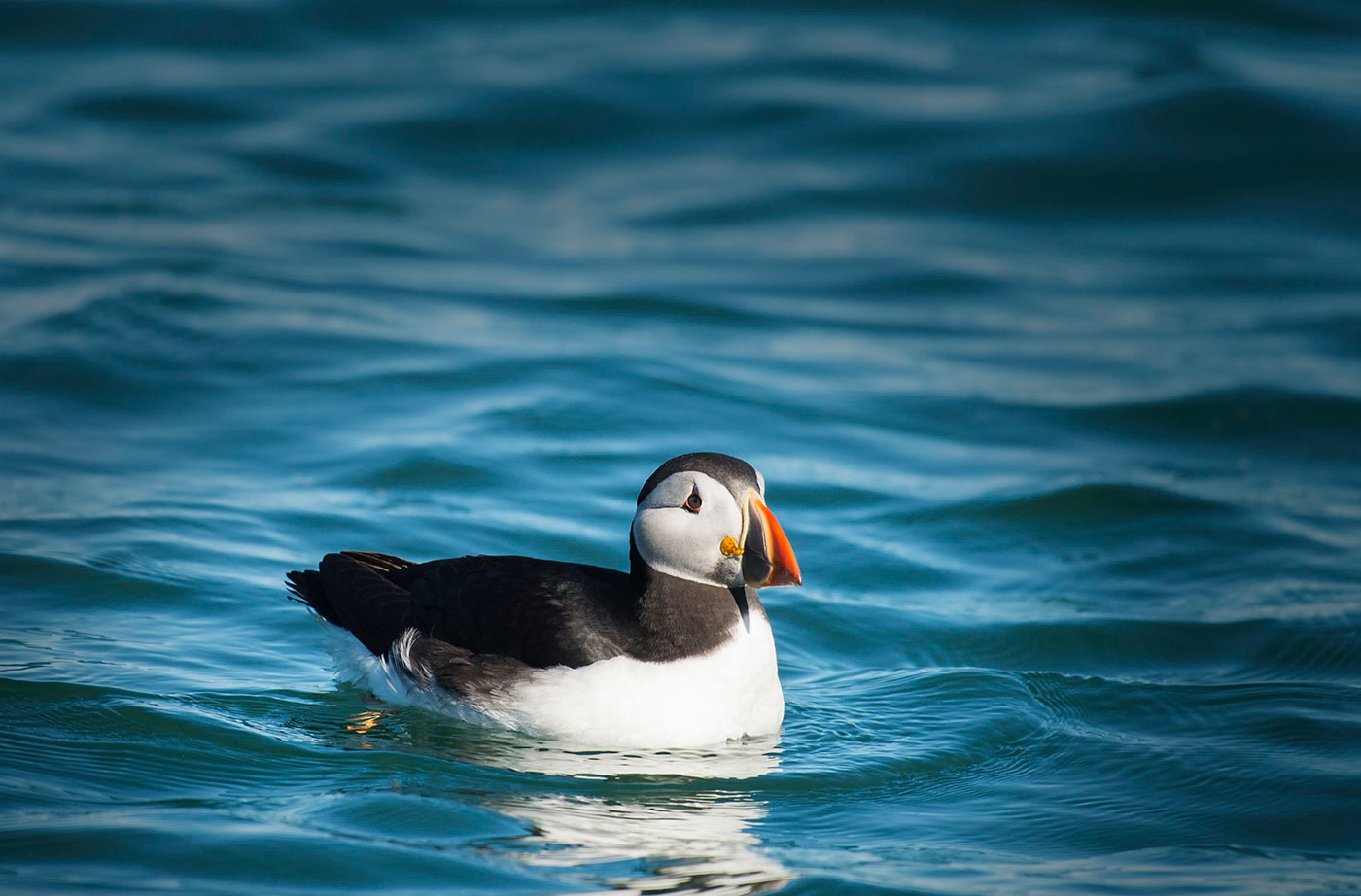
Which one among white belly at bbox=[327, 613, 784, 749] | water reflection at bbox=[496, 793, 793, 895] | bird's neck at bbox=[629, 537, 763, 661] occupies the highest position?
bird's neck at bbox=[629, 537, 763, 661]

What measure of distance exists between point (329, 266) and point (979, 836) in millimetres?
13096

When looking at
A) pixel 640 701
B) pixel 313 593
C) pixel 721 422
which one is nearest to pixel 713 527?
pixel 640 701

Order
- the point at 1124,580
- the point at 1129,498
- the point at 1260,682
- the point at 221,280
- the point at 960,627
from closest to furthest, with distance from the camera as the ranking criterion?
the point at 1260,682, the point at 960,627, the point at 1124,580, the point at 1129,498, the point at 221,280

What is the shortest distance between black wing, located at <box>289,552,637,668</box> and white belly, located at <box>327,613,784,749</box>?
11 centimetres

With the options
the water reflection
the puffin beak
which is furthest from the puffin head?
the water reflection

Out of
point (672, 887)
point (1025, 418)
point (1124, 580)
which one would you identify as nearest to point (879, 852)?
point (672, 887)

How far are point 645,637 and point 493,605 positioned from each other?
2.59 ft

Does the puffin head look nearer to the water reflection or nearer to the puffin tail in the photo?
the water reflection

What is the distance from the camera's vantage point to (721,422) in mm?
13070

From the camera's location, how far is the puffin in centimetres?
661

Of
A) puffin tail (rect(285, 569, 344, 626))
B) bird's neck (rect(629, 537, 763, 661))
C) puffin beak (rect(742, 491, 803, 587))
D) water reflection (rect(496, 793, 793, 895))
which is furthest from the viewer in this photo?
puffin tail (rect(285, 569, 344, 626))

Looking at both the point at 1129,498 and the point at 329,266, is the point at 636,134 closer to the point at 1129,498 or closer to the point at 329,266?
the point at 329,266

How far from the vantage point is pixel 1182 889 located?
19.3ft

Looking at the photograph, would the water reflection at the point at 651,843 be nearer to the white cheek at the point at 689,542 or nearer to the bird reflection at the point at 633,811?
the bird reflection at the point at 633,811
